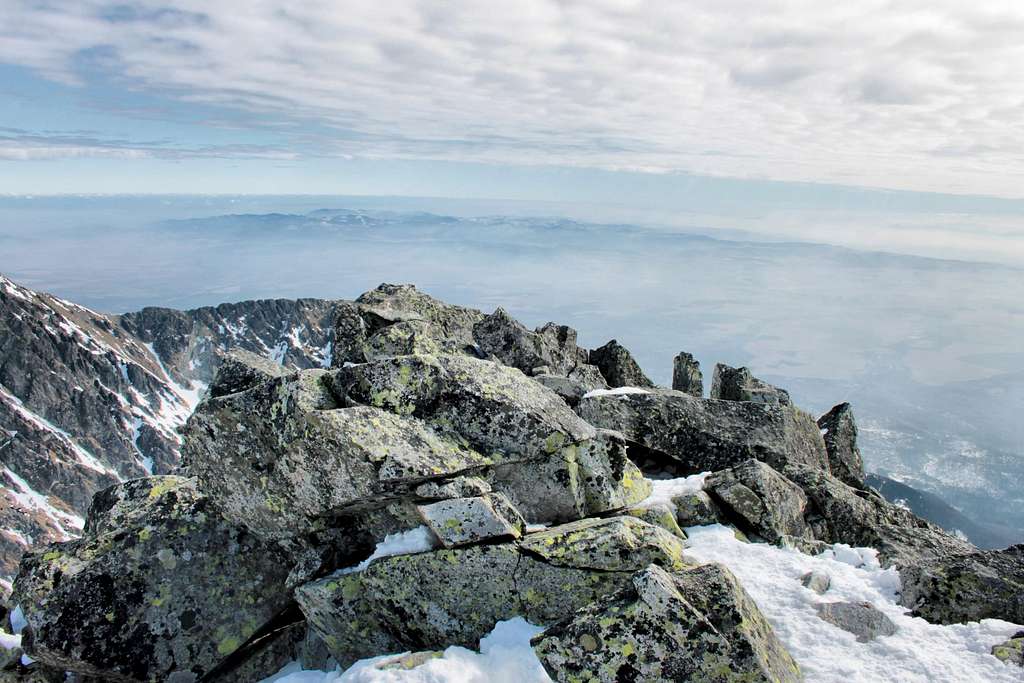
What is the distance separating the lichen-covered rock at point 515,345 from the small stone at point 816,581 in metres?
16.5

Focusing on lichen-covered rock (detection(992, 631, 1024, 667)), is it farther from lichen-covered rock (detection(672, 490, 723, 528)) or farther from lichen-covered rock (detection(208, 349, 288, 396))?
lichen-covered rock (detection(208, 349, 288, 396))

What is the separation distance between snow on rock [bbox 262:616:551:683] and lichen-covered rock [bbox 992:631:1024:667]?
7.60 meters

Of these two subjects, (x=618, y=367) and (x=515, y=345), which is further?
(x=618, y=367)

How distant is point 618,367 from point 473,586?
22.9 m

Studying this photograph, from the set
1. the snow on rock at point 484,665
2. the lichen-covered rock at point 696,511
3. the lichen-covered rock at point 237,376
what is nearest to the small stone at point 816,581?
Answer: the lichen-covered rock at point 696,511

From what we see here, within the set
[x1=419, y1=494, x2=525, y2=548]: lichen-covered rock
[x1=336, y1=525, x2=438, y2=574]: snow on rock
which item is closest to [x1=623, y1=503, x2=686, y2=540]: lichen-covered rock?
[x1=419, y1=494, x2=525, y2=548]: lichen-covered rock

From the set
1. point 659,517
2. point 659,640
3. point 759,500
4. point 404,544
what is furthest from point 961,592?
point 404,544

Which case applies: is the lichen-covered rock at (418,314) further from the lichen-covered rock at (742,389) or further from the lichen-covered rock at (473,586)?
the lichen-covered rock at (473,586)

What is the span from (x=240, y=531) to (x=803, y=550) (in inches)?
517

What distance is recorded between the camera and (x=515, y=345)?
2922cm

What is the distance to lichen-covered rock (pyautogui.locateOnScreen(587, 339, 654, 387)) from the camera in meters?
32.8

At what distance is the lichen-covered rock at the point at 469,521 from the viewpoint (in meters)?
11.6

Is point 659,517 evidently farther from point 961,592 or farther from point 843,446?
point 843,446

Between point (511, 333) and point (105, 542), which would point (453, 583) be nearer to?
point (105, 542)
